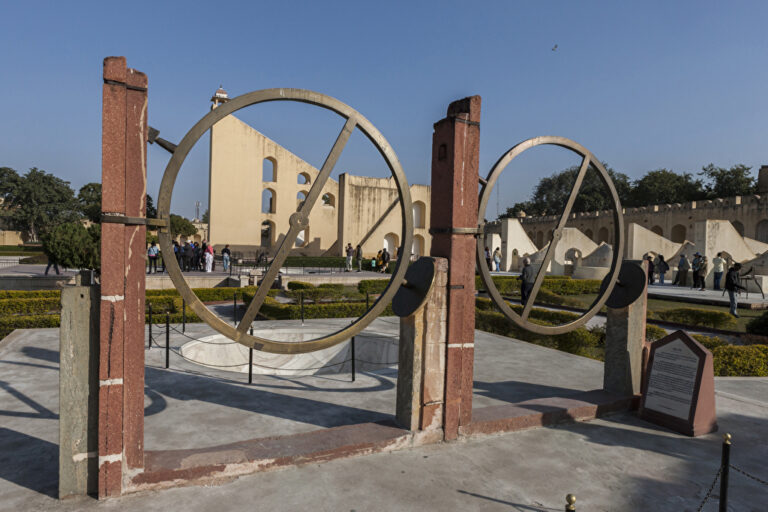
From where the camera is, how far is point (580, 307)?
12258 mm

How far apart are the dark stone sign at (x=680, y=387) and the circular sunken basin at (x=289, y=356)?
401cm

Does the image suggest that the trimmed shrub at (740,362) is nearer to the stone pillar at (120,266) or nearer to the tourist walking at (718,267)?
the stone pillar at (120,266)

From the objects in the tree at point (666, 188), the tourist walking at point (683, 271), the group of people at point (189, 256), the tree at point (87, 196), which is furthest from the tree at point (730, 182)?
the tree at point (87, 196)

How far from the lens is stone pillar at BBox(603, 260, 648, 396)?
462 centimetres

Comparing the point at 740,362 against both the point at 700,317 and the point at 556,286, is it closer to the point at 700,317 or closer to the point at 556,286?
the point at 700,317

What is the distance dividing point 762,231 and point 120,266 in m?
33.7

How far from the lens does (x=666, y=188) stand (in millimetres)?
44000

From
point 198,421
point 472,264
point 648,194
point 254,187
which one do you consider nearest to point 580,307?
point 472,264

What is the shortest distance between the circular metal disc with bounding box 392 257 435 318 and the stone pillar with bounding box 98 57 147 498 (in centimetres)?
177

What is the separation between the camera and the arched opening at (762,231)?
27.4 meters

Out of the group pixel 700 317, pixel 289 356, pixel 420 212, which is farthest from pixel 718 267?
pixel 420 212

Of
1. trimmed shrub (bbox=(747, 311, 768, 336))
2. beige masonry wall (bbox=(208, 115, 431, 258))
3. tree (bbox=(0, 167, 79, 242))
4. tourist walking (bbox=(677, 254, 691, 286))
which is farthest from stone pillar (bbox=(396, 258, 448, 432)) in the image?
tree (bbox=(0, 167, 79, 242))

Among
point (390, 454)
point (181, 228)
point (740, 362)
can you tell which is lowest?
point (390, 454)

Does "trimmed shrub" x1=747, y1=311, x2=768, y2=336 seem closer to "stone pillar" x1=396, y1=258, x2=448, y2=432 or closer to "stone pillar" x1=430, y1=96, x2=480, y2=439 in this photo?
"stone pillar" x1=430, y1=96, x2=480, y2=439
